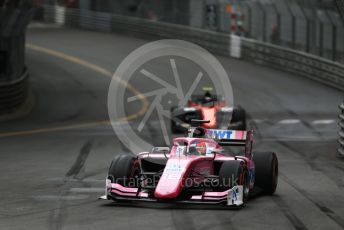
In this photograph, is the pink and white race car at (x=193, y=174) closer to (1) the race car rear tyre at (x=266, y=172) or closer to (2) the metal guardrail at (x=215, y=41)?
(1) the race car rear tyre at (x=266, y=172)

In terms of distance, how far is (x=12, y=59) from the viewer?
34250 mm

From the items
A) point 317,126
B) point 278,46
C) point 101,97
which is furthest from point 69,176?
point 278,46

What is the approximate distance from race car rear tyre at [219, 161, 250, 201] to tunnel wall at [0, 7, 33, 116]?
18684mm

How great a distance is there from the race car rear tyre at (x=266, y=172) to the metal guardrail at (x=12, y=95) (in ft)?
58.5

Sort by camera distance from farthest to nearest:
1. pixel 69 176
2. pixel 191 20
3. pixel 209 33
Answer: pixel 191 20, pixel 209 33, pixel 69 176

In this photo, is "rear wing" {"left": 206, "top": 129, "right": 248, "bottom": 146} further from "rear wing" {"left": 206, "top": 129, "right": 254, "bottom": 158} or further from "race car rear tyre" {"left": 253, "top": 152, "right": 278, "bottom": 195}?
"race car rear tyre" {"left": 253, "top": 152, "right": 278, "bottom": 195}

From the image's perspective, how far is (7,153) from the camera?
23172 mm

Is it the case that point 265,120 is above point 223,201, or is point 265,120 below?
below

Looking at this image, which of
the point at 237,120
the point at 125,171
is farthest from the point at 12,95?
the point at 125,171

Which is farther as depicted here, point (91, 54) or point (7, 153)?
point (91, 54)

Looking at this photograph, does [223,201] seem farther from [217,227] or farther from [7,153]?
[7,153]

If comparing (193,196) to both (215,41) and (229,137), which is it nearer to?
(229,137)

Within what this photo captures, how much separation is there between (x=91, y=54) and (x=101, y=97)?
507 inches

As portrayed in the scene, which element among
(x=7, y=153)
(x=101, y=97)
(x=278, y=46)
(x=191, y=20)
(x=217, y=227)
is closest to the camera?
(x=217, y=227)
